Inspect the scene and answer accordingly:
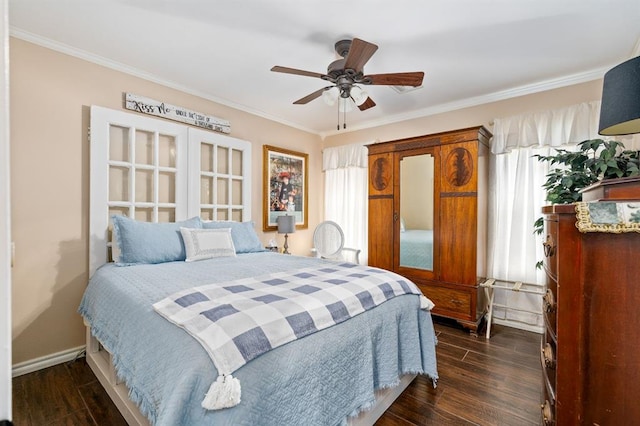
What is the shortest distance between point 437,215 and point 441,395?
1792 mm

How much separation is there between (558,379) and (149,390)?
4.98ft

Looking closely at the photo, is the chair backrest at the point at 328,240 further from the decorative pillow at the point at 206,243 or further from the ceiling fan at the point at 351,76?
the ceiling fan at the point at 351,76

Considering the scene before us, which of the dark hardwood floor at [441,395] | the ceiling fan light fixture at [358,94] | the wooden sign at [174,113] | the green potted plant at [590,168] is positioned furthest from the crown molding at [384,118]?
the dark hardwood floor at [441,395]

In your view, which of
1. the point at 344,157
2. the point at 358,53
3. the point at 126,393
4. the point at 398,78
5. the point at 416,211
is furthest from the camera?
the point at 344,157

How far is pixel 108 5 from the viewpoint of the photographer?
1950mm

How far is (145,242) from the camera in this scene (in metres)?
2.36

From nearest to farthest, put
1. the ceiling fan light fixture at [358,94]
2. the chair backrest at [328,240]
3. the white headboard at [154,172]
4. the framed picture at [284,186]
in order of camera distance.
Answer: the ceiling fan light fixture at [358,94], the white headboard at [154,172], the chair backrest at [328,240], the framed picture at [284,186]

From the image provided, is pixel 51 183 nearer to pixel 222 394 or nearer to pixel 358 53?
pixel 222 394

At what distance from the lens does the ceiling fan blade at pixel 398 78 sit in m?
2.11

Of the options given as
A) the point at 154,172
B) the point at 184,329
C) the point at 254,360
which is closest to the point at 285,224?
the point at 154,172

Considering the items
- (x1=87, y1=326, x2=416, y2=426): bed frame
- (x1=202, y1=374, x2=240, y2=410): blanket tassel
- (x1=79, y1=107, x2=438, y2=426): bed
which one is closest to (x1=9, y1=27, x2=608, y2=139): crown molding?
(x1=79, y1=107, x2=438, y2=426): bed

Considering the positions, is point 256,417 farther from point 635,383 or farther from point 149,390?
point 635,383

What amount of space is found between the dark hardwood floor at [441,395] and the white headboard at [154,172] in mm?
820

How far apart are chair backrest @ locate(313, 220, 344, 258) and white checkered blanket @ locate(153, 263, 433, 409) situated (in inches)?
56.7
